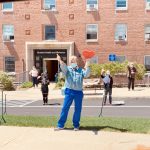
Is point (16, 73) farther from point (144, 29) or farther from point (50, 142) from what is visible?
point (50, 142)

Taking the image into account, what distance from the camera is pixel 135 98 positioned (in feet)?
82.8

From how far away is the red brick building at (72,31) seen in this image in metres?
38.4

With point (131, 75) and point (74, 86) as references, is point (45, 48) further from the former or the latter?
point (74, 86)

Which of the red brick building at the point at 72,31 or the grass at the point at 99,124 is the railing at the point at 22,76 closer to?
the red brick building at the point at 72,31

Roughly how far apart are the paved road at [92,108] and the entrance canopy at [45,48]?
1373 cm

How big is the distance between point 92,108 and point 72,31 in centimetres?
1892

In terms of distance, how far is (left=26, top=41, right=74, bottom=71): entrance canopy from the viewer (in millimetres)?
38594

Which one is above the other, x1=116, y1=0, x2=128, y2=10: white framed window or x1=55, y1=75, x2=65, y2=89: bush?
x1=116, y1=0, x2=128, y2=10: white framed window

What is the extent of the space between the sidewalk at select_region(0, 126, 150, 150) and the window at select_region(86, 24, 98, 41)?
29.4 meters

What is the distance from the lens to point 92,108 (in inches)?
814

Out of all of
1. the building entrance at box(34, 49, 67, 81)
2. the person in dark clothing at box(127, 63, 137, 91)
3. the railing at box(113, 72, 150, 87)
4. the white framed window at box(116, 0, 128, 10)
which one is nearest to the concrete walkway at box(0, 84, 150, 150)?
the person in dark clothing at box(127, 63, 137, 91)

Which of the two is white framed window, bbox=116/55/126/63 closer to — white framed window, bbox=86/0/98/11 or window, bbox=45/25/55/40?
white framed window, bbox=86/0/98/11

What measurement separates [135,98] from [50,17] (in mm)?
16262

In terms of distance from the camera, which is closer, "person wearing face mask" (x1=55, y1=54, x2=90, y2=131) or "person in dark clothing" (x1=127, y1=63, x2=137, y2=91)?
"person wearing face mask" (x1=55, y1=54, x2=90, y2=131)
